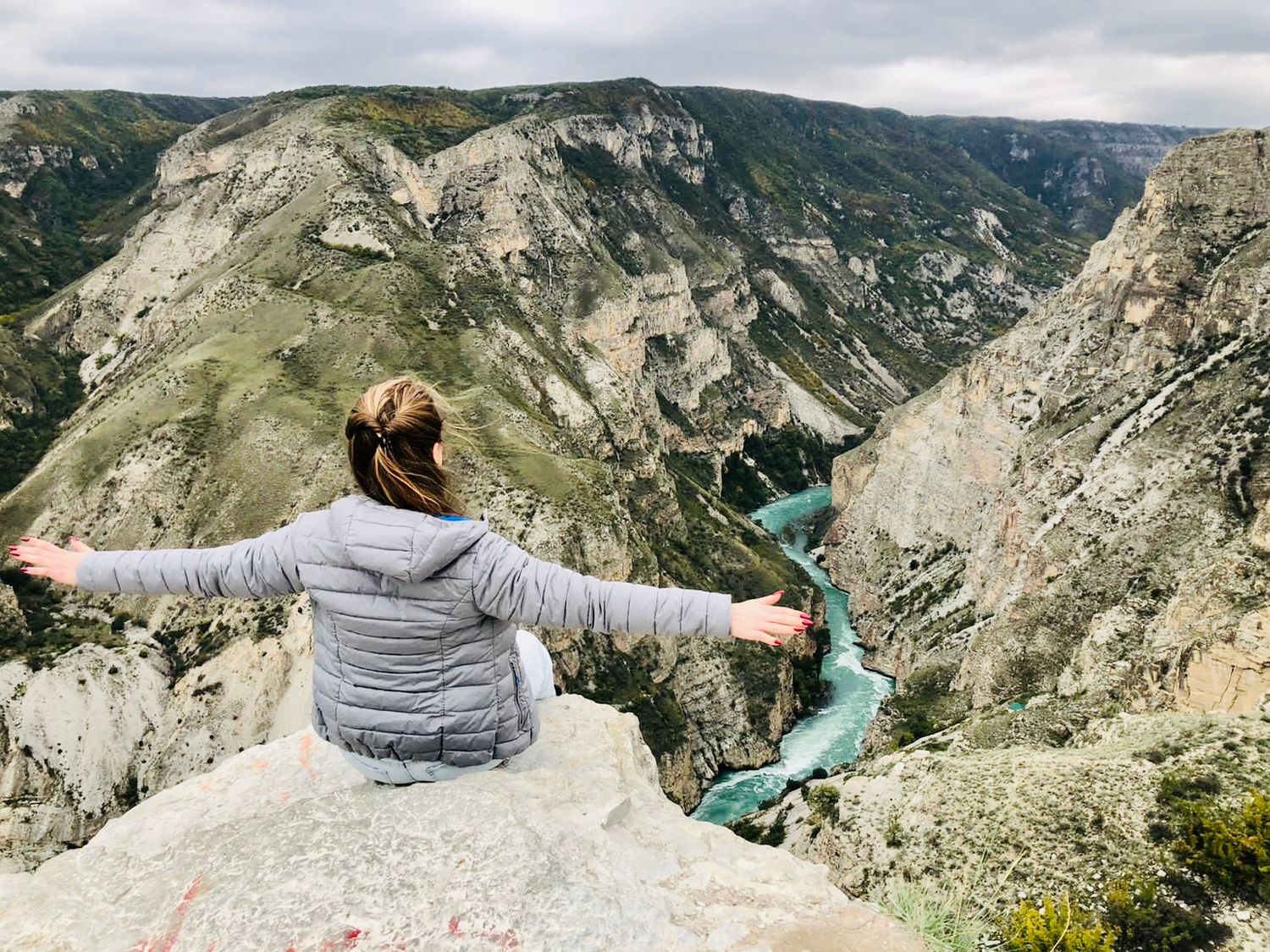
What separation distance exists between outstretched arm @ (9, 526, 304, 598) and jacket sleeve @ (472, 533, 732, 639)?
173 cm

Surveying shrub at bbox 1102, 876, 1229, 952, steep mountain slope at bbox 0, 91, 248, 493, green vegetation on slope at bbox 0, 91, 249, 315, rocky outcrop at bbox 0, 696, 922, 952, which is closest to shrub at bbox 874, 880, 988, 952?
rocky outcrop at bbox 0, 696, 922, 952

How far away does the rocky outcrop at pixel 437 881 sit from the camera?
213 inches

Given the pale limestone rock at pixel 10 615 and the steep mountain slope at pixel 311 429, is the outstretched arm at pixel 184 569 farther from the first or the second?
the pale limestone rock at pixel 10 615

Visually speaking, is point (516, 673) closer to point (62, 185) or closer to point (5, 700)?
point (5, 700)

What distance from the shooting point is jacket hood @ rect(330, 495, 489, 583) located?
558 centimetres

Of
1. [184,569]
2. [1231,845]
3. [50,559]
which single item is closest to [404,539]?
[184,569]

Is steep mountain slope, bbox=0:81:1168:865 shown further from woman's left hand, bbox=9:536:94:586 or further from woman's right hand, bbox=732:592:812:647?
woman's right hand, bbox=732:592:812:647

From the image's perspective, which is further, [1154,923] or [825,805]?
[825,805]

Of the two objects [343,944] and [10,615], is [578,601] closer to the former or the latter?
[343,944]

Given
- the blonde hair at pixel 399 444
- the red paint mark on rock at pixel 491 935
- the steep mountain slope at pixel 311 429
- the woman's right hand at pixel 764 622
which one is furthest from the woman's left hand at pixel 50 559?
the steep mountain slope at pixel 311 429

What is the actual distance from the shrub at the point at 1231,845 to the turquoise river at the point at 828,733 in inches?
1797

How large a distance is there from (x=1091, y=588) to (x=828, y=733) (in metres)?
37.3

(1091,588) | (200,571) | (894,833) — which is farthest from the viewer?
(1091,588)

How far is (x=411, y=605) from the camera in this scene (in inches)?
234
